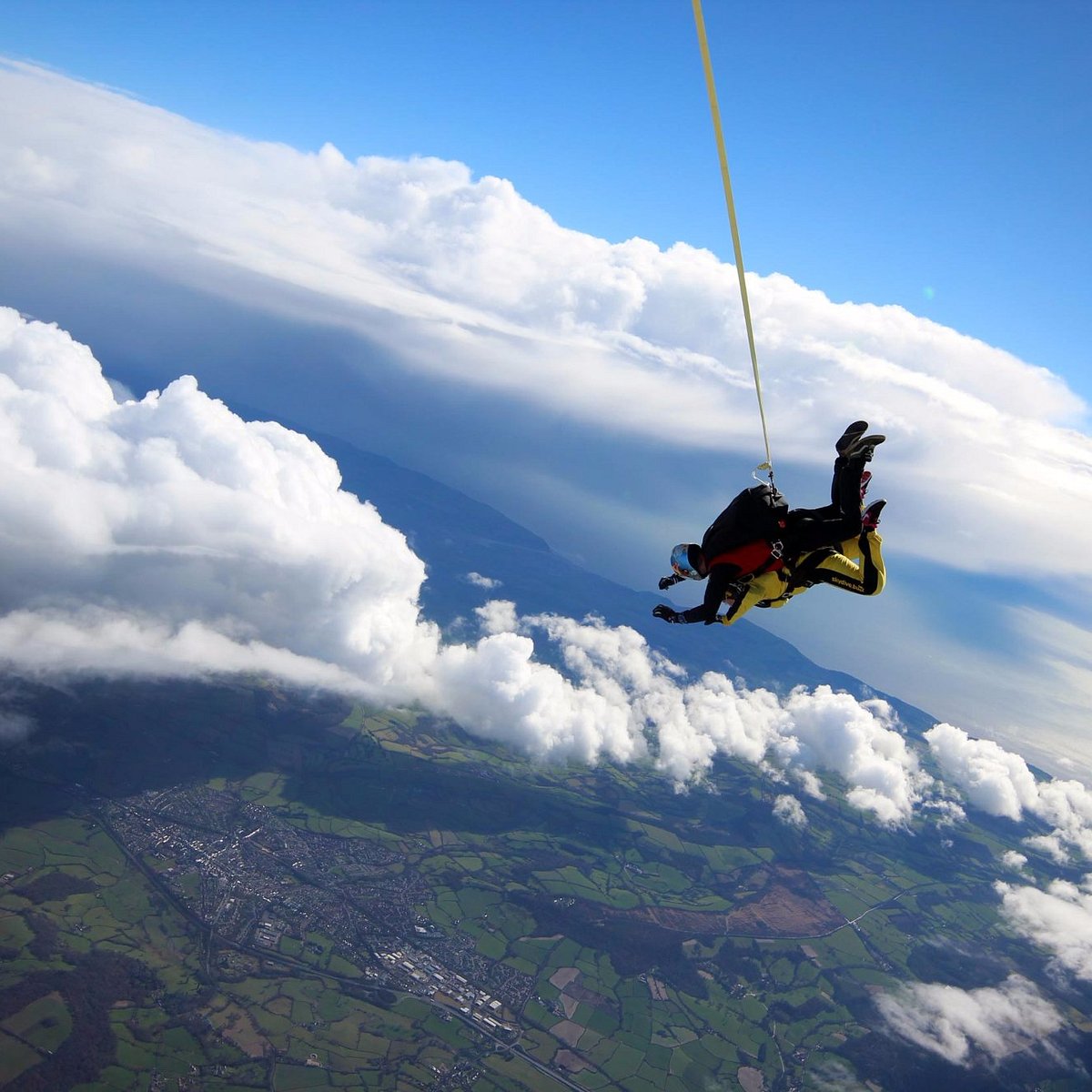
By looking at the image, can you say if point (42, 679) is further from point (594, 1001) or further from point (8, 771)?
point (594, 1001)

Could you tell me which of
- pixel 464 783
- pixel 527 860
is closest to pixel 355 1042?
pixel 527 860

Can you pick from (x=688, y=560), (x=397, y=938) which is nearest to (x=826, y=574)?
(x=688, y=560)

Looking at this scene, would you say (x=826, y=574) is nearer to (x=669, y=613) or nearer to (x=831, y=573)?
(x=831, y=573)

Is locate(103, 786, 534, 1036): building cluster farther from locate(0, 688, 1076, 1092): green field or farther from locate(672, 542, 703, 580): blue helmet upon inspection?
locate(672, 542, 703, 580): blue helmet

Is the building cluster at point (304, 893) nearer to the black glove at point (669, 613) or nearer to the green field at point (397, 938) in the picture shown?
the green field at point (397, 938)

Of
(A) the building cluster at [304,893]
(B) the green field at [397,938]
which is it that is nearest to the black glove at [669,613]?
(B) the green field at [397,938]

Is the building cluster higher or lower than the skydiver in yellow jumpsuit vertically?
lower

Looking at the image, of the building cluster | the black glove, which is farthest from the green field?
the black glove
